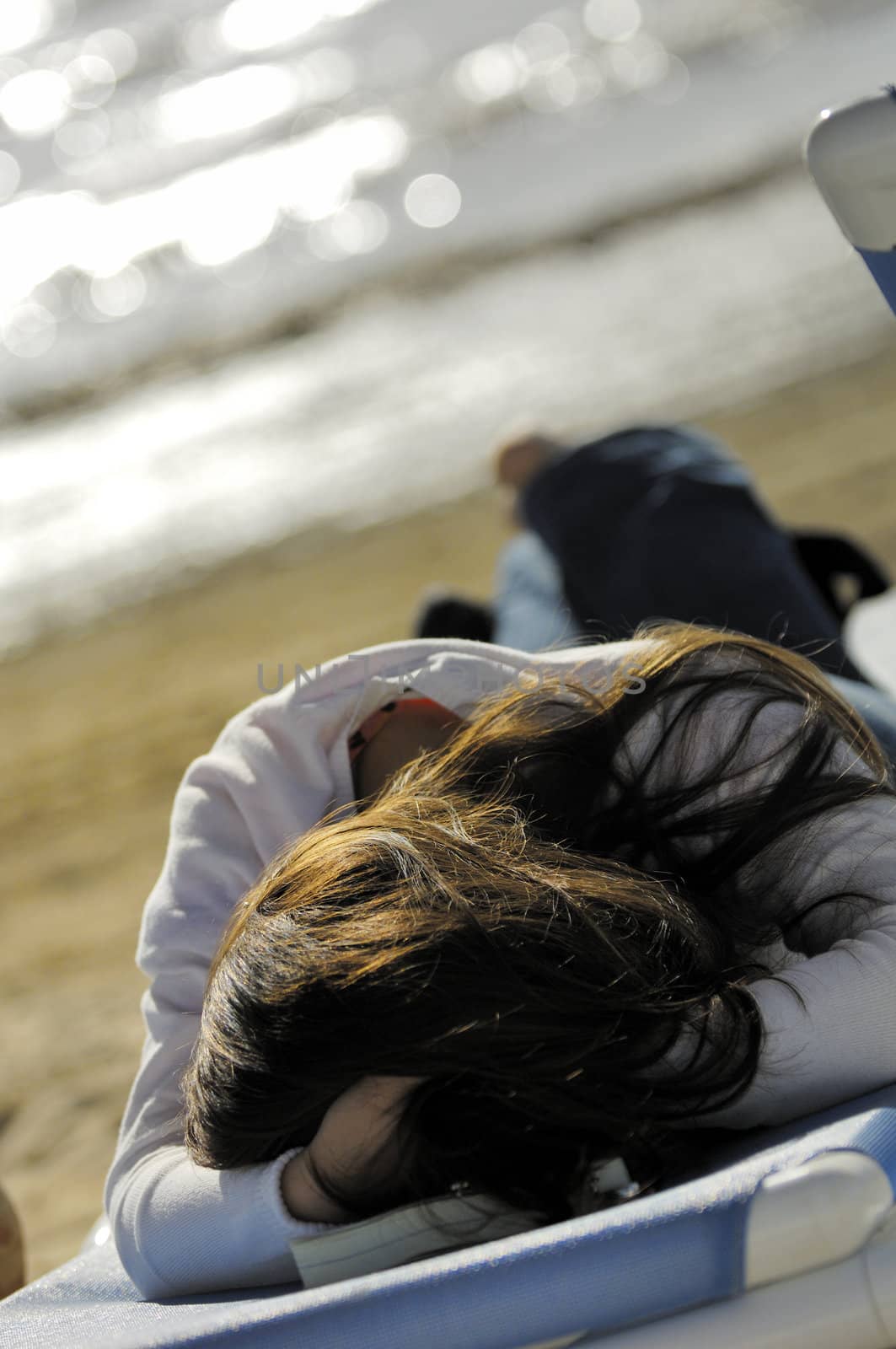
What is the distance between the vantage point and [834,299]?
21.3ft

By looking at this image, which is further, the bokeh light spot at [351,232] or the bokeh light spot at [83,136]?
the bokeh light spot at [83,136]

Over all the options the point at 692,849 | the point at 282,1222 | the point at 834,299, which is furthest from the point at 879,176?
the point at 834,299

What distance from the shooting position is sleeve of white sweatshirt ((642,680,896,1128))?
0.94 meters

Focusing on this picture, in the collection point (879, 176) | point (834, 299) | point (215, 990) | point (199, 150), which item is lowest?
point (834, 299)

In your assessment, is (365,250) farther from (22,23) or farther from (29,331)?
(22,23)

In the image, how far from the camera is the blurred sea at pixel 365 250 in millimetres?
6414

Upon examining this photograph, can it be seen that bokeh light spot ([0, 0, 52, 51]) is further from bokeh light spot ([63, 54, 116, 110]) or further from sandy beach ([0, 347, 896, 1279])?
sandy beach ([0, 347, 896, 1279])

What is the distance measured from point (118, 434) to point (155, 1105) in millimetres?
7792

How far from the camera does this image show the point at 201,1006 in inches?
47.2

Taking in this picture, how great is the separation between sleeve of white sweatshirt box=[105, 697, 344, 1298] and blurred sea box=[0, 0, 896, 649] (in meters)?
4.58

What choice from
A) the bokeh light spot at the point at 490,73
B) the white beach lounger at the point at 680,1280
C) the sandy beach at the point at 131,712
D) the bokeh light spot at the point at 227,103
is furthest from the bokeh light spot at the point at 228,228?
the white beach lounger at the point at 680,1280

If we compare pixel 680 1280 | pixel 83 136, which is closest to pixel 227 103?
pixel 83 136

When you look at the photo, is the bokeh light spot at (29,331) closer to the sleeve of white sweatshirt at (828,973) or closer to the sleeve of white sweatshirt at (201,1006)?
the sleeve of white sweatshirt at (201,1006)

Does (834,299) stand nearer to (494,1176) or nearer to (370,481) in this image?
(370,481)
